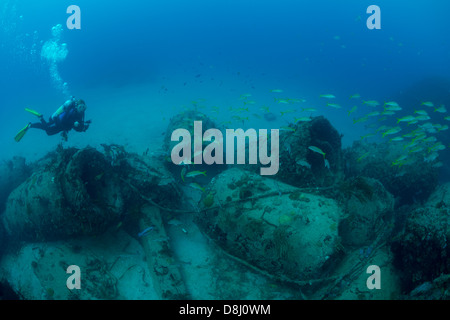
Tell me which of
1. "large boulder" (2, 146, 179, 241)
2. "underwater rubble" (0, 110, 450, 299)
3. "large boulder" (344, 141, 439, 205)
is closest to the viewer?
"underwater rubble" (0, 110, 450, 299)

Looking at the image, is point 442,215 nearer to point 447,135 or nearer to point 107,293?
point 107,293

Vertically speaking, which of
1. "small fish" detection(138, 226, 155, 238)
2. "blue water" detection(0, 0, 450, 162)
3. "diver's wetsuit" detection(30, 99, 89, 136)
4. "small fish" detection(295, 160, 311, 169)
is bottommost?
"small fish" detection(138, 226, 155, 238)

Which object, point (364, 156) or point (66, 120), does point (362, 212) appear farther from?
point (66, 120)

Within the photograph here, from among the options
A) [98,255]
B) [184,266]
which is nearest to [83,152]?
[98,255]

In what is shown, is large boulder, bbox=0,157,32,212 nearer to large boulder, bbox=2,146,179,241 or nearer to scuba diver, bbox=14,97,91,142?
scuba diver, bbox=14,97,91,142

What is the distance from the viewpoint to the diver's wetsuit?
809 centimetres

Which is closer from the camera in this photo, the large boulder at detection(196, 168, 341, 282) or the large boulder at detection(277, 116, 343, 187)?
the large boulder at detection(196, 168, 341, 282)

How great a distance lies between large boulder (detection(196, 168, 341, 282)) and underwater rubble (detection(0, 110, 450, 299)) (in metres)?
0.02

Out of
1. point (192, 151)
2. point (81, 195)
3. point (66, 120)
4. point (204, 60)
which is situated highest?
point (204, 60)

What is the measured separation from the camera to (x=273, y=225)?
5.00 metres

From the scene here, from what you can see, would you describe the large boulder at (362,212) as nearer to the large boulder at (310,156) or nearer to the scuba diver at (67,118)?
the large boulder at (310,156)

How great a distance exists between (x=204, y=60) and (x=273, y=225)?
58.0 m

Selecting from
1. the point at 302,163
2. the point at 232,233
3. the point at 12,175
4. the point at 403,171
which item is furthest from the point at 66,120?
the point at 403,171

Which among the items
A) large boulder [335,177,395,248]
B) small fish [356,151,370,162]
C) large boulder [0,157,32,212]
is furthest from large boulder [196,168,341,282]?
large boulder [0,157,32,212]
